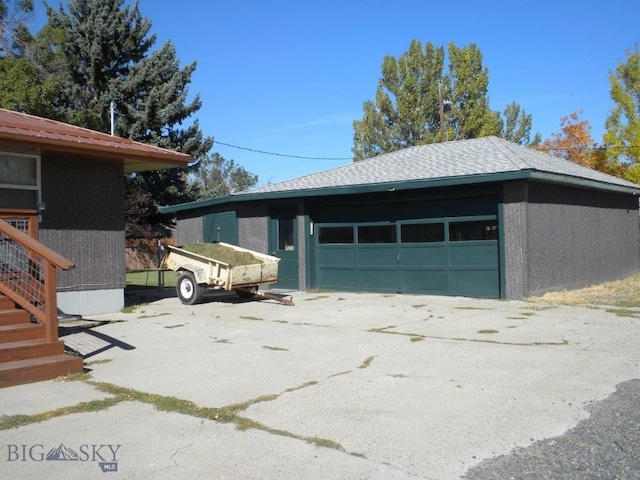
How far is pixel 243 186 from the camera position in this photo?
269ft

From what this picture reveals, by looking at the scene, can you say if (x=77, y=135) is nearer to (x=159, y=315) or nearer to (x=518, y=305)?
(x=159, y=315)

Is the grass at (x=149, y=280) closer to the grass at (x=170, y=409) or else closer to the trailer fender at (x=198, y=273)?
the trailer fender at (x=198, y=273)

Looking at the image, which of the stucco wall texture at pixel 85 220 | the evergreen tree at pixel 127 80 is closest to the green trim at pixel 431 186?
the stucco wall texture at pixel 85 220

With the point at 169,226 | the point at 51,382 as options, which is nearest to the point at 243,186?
the point at 169,226

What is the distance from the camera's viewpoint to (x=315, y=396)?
6117 millimetres

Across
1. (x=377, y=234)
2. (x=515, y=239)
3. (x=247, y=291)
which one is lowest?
(x=247, y=291)

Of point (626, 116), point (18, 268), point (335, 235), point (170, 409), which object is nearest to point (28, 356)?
point (170, 409)

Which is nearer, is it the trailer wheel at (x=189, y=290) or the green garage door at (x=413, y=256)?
the trailer wheel at (x=189, y=290)

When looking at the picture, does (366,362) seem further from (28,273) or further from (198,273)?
(198,273)

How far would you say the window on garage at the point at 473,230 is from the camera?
13781 millimetres

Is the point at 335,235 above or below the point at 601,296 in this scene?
above

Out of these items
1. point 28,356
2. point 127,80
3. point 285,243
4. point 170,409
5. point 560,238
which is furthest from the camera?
point 127,80

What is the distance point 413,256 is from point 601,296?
443 cm

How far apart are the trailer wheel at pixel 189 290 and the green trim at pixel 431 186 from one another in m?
4.07
